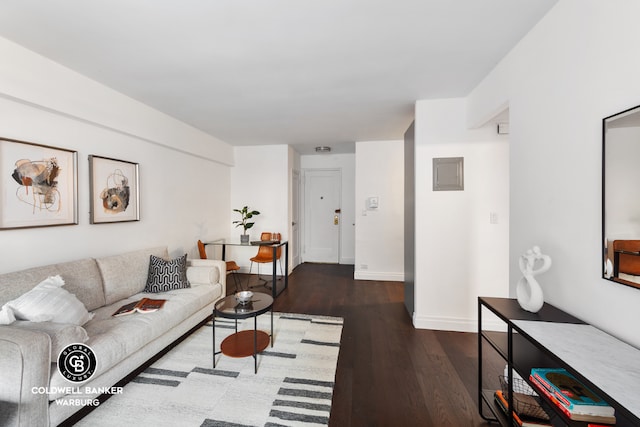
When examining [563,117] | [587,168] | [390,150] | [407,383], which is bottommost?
[407,383]

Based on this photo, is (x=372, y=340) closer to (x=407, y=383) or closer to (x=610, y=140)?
(x=407, y=383)

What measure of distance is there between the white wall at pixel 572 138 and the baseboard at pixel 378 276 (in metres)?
2.87

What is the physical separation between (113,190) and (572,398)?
12.1ft

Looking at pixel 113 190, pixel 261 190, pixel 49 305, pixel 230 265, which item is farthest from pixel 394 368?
pixel 261 190

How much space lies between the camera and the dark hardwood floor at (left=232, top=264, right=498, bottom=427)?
5.40 feet

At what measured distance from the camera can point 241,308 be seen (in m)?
2.10

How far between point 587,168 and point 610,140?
17 centimetres

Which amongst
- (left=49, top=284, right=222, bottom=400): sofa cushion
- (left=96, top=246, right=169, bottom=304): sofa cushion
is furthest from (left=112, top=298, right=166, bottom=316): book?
(left=96, top=246, right=169, bottom=304): sofa cushion

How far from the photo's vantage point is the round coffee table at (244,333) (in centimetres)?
203

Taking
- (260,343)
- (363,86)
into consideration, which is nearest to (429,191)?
(363,86)

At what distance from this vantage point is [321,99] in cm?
278

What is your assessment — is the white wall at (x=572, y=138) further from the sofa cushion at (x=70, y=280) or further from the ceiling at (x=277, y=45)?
the sofa cushion at (x=70, y=280)

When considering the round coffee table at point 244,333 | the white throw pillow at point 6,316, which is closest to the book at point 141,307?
the round coffee table at point 244,333

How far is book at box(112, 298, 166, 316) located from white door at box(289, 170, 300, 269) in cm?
288
